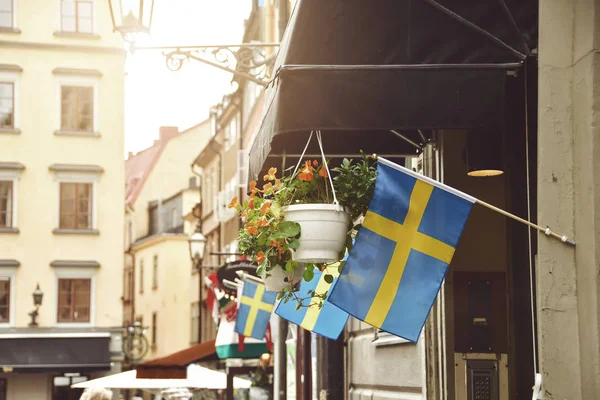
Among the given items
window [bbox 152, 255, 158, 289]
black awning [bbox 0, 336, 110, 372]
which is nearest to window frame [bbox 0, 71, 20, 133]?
black awning [bbox 0, 336, 110, 372]

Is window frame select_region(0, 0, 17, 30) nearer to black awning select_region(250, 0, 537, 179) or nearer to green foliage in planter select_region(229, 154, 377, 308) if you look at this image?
black awning select_region(250, 0, 537, 179)

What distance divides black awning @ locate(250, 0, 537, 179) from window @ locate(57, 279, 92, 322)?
Result: 3593 centimetres

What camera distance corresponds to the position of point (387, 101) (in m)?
6.55

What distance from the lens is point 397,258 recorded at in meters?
6.23

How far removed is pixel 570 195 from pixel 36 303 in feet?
119

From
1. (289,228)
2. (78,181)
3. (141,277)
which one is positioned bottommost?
(289,228)

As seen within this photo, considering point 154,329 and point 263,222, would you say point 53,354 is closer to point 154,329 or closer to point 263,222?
point 154,329

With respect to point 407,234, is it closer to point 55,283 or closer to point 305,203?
point 305,203

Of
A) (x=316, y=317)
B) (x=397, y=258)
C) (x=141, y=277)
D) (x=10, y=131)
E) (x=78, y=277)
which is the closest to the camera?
(x=397, y=258)

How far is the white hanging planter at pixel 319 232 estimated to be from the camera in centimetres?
656

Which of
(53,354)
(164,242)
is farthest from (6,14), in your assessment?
(164,242)

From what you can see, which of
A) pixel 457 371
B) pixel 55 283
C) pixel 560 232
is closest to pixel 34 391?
pixel 55 283

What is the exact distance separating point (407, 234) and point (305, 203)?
2.54ft

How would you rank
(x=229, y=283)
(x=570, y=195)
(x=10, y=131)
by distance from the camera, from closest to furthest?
(x=570, y=195) < (x=229, y=283) < (x=10, y=131)
